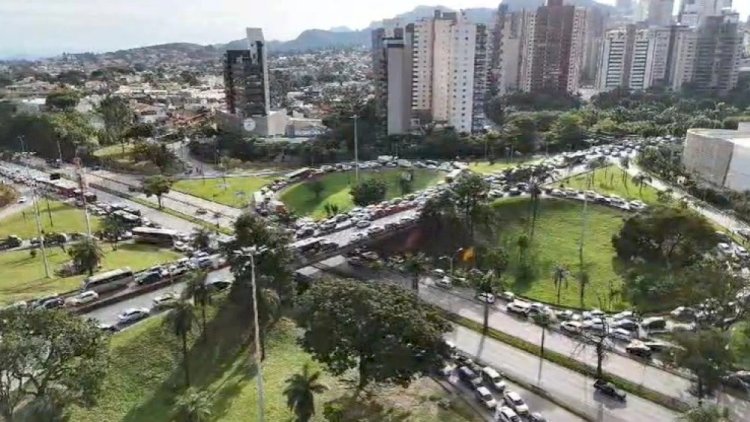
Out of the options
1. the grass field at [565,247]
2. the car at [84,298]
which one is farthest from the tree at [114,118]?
the grass field at [565,247]

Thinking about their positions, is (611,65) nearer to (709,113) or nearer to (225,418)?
(709,113)

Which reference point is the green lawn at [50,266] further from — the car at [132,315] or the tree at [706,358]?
the tree at [706,358]

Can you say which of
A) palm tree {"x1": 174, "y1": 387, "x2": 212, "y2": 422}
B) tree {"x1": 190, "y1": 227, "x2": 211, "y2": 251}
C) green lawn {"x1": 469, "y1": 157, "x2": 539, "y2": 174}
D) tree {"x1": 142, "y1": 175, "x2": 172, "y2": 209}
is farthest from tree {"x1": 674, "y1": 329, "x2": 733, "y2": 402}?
tree {"x1": 142, "y1": 175, "x2": 172, "y2": 209}

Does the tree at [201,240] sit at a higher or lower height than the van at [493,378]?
higher

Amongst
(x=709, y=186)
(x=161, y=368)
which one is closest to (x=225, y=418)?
(x=161, y=368)

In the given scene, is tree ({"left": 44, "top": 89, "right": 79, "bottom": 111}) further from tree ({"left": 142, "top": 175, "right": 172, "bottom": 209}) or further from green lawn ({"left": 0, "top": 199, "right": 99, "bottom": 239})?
tree ({"left": 142, "top": 175, "right": 172, "bottom": 209})
